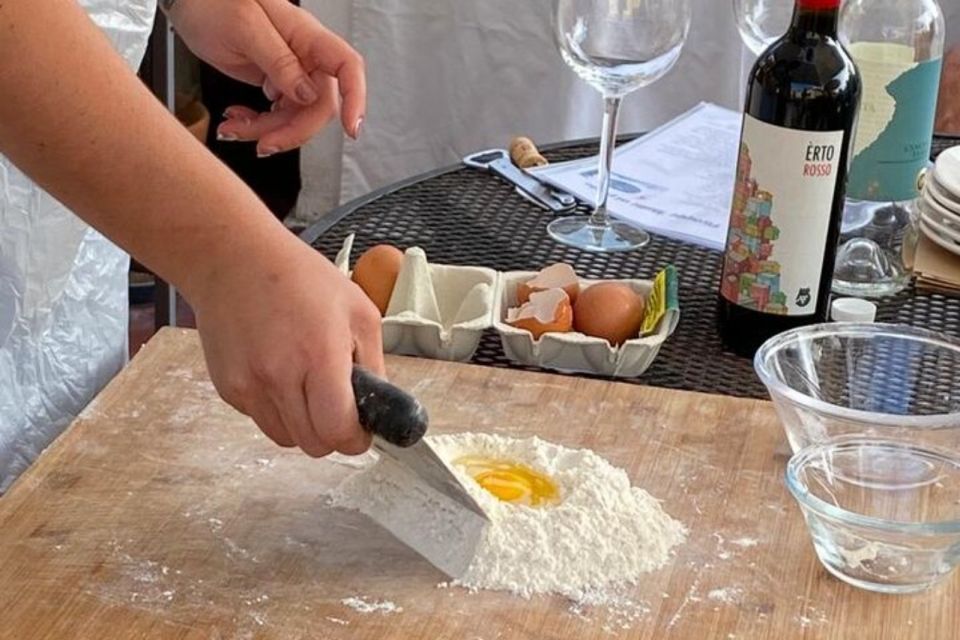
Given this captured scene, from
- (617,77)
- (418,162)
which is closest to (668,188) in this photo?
(617,77)

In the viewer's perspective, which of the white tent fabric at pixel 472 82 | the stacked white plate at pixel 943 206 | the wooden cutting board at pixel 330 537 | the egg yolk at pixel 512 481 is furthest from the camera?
the white tent fabric at pixel 472 82

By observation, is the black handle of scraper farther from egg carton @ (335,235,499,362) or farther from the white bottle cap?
the white bottle cap

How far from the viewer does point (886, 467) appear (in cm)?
104

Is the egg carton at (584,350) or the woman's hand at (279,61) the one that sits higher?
the woman's hand at (279,61)

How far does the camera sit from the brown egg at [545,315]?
1.20m

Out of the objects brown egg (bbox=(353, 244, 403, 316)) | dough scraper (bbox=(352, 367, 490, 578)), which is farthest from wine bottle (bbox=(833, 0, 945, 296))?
dough scraper (bbox=(352, 367, 490, 578))

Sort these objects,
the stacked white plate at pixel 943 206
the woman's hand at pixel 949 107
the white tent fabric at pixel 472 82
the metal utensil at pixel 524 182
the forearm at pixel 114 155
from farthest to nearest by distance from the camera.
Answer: the white tent fabric at pixel 472 82
the woman's hand at pixel 949 107
the metal utensil at pixel 524 182
the stacked white plate at pixel 943 206
the forearm at pixel 114 155

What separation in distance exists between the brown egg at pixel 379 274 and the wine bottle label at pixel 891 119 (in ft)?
1.37

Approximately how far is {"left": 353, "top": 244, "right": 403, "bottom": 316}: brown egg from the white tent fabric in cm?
158

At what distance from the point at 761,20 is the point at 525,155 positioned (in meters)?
0.29

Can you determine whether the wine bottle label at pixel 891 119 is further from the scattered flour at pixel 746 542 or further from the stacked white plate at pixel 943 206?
the scattered flour at pixel 746 542

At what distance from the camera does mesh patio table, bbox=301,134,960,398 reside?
123cm

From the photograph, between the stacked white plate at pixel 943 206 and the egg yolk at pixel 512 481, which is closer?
the egg yolk at pixel 512 481

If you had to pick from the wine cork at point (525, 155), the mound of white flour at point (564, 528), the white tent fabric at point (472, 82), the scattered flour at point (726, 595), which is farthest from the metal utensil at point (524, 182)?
the white tent fabric at point (472, 82)
